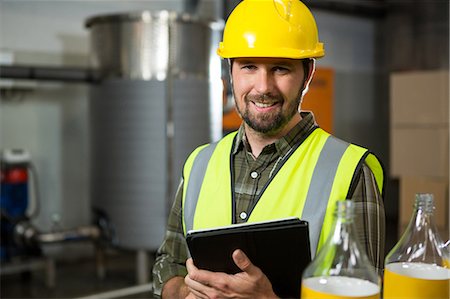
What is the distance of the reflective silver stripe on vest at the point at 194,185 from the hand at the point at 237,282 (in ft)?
1.07

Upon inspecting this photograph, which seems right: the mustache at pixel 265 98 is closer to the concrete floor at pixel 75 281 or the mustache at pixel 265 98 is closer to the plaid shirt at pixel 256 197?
the plaid shirt at pixel 256 197

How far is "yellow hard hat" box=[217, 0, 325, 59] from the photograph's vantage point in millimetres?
1335

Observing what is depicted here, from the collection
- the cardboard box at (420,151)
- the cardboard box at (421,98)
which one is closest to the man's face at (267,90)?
the cardboard box at (420,151)

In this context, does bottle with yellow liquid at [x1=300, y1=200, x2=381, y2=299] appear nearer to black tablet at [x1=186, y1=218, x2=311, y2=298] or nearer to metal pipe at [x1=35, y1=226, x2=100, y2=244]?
black tablet at [x1=186, y1=218, x2=311, y2=298]

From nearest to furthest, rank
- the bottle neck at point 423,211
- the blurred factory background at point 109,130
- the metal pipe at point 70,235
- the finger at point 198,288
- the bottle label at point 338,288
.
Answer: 1. the bottle label at point 338,288
2. the bottle neck at point 423,211
3. the finger at point 198,288
4. the blurred factory background at point 109,130
5. the metal pipe at point 70,235

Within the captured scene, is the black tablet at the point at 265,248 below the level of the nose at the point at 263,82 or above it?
below

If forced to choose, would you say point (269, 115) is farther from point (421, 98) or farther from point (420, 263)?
point (421, 98)

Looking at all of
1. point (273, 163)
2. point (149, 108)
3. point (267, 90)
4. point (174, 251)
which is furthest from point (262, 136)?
point (149, 108)

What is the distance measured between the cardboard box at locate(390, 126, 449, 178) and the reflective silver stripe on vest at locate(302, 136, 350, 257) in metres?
4.21

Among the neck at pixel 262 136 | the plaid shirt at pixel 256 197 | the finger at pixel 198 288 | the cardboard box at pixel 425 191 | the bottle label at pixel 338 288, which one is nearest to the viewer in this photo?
the bottle label at pixel 338 288

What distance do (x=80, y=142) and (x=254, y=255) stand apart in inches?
173

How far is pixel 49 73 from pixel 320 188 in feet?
12.0

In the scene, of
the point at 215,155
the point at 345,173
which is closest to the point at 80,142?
the point at 215,155

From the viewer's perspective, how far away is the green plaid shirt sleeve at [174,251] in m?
1.54
